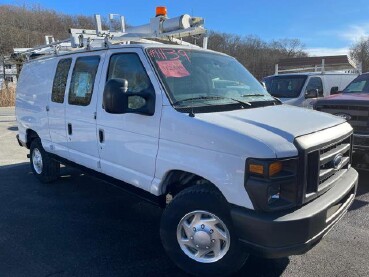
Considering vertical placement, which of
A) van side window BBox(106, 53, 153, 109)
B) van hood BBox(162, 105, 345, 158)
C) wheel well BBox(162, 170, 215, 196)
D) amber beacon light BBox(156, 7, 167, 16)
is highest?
amber beacon light BBox(156, 7, 167, 16)

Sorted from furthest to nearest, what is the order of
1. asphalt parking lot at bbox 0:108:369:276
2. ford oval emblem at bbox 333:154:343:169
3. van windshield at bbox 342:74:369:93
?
van windshield at bbox 342:74:369:93 < asphalt parking lot at bbox 0:108:369:276 < ford oval emblem at bbox 333:154:343:169

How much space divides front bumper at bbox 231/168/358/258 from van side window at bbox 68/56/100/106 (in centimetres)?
254

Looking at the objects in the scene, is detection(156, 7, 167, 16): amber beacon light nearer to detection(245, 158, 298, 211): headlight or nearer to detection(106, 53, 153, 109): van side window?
detection(106, 53, 153, 109): van side window

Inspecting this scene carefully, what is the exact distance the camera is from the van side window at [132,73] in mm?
3707

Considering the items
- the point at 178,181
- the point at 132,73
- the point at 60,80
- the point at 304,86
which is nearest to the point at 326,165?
the point at 178,181

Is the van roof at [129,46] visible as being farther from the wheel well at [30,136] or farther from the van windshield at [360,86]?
the van windshield at [360,86]

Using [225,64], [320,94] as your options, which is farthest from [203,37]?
[320,94]

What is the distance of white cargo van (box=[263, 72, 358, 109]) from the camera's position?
9.49 meters

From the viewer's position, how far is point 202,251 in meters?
3.21

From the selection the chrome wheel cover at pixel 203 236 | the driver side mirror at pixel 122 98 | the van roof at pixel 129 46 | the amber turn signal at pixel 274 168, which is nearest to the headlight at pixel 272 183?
the amber turn signal at pixel 274 168

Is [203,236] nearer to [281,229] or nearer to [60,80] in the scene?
[281,229]

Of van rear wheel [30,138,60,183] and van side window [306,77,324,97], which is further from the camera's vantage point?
van side window [306,77,324,97]

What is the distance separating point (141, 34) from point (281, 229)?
3.29 m

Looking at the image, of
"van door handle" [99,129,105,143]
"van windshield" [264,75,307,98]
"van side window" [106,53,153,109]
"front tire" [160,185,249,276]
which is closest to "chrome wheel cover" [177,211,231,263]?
"front tire" [160,185,249,276]
